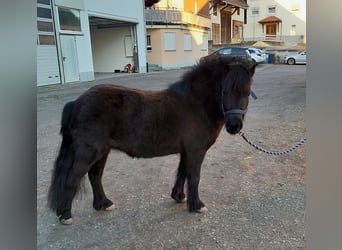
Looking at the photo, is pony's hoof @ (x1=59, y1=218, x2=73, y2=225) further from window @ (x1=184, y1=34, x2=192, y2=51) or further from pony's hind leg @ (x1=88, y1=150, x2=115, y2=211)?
window @ (x1=184, y1=34, x2=192, y2=51)

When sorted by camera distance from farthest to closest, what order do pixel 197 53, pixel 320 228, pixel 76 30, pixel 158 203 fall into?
pixel 158 203 < pixel 197 53 < pixel 76 30 < pixel 320 228

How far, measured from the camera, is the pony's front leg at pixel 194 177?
1650mm

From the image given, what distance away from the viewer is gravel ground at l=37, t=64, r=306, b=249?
1.27 metres

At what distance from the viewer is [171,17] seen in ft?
4.40

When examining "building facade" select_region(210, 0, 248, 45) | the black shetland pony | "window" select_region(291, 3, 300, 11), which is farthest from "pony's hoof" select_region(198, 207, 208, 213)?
"window" select_region(291, 3, 300, 11)

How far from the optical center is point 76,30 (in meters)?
0.96

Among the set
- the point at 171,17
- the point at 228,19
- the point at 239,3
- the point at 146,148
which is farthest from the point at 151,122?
the point at 239,3

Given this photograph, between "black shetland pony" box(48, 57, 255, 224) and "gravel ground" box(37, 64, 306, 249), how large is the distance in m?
0.08

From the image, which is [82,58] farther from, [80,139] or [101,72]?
[80,139]

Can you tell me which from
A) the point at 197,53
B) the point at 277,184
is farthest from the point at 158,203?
the point at 197,53

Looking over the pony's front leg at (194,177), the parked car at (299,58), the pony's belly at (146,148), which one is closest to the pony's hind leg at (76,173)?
the pony's belly at (146,148)

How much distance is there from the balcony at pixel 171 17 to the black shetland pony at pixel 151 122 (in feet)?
0.74

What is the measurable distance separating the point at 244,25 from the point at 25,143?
88cm

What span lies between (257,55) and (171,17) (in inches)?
19.2
